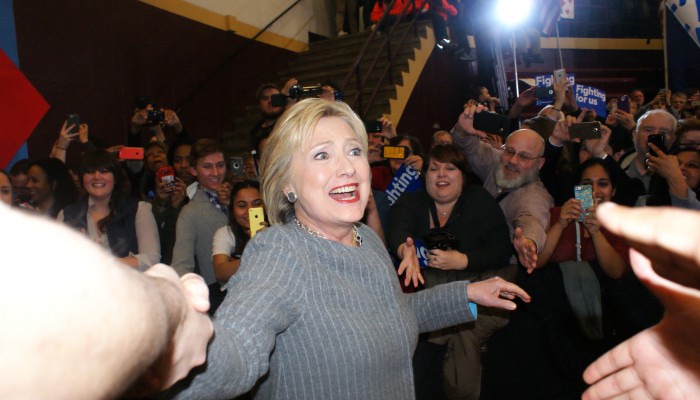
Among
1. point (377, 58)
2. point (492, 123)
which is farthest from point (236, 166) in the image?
point (377, 58)

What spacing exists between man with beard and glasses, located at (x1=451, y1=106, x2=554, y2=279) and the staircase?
419cm

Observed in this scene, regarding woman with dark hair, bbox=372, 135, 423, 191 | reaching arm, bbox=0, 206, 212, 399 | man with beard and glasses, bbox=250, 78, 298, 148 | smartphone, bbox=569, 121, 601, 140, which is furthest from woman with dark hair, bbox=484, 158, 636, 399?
reaching arm, bbox=0, 206, 212, 399

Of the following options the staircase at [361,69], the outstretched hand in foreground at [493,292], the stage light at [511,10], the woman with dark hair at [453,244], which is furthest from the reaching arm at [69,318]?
the stage light at [511,10]

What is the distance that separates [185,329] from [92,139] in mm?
4980

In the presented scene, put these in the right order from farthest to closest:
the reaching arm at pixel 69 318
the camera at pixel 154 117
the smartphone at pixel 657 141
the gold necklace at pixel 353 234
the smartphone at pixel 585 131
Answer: the camera at pixel 154 117, the smartphone at pixel 585 131, the smartphone at pixel 657 141, the gold necklace at pixel 353 234, the reaching arm at pixel 69 318

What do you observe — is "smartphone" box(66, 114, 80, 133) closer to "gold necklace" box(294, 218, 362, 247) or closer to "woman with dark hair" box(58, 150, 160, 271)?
"woman with dark hair" box(58, 150, 160, 271)

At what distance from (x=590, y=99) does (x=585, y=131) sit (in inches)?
Answer: 76.5

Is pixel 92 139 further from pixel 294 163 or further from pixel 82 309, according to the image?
pixel 82 309

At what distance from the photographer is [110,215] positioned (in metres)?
3.46

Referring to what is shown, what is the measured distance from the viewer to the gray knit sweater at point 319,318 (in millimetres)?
1268

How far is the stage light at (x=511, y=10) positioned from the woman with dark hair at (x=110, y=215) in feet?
27.2

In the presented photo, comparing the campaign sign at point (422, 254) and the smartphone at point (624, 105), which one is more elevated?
the smartphone at point (624, 105)

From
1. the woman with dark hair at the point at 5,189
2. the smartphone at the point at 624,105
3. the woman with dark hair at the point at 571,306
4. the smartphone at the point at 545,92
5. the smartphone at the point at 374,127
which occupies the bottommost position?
the woman with dark hair at the point at 571,306

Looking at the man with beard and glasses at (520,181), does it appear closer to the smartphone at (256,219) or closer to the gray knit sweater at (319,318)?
the smartphone at (256,219)
